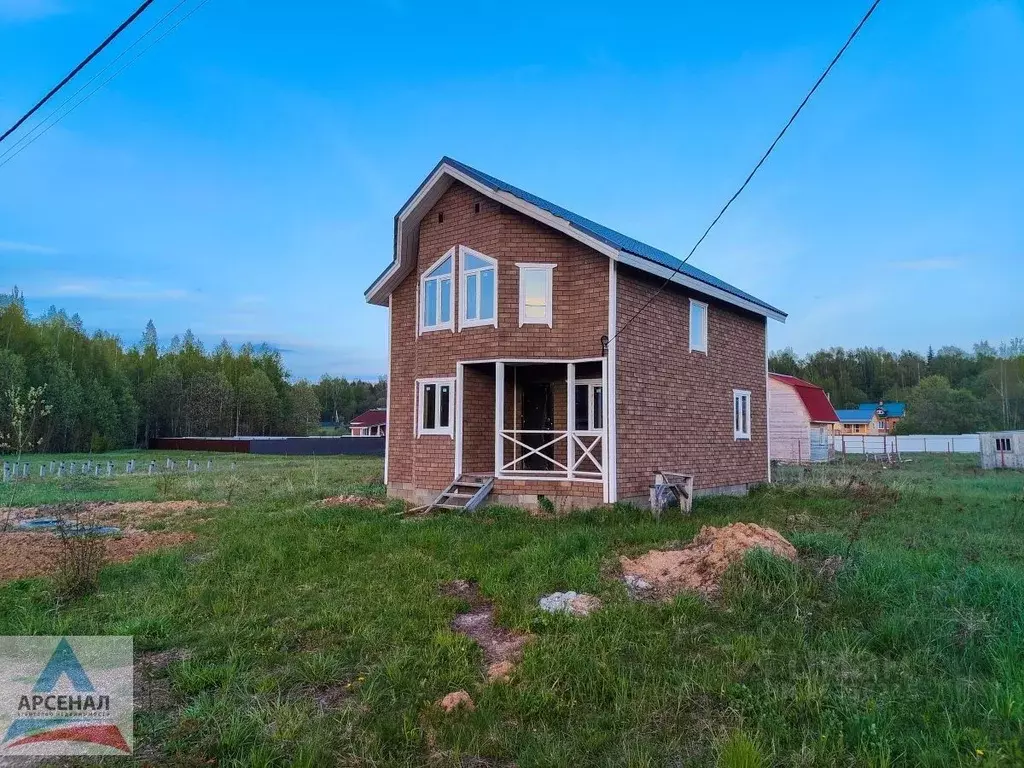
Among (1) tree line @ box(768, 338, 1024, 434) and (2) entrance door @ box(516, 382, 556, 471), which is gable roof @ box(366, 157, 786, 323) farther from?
(1) tree line @ box(768, 338, 1024, 434)

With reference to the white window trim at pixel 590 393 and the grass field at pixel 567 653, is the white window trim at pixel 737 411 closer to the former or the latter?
the white window trim at pixel 590 393

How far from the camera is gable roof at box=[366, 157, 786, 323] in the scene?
39.3ft

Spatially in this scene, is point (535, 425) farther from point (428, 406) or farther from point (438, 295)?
point (438, 295)

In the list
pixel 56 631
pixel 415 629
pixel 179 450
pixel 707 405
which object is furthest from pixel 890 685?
pixel 179 450

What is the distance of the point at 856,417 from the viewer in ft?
213

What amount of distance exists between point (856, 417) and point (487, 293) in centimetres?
6357

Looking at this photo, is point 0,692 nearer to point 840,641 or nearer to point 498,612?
point 498,612

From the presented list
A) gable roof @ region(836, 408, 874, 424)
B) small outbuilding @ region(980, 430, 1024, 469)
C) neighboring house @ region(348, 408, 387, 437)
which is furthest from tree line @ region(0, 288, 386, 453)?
gable roof @ region(836, 408, 874, 424)

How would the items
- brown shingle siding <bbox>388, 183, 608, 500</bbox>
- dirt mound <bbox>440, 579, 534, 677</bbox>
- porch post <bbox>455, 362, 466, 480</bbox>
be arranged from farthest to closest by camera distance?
porch post <bbox>455, 362, 466, 480</bbox>
brown shingle siding <bbox>388, 183, 608, 500</bbox>
dirt mound <bbox>440, 579, 534, 677</bbox>

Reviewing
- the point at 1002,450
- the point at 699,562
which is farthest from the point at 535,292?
the point at 1002,450

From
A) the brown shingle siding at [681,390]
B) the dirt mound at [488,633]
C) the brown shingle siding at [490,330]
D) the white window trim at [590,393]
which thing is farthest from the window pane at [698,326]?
the dirt mound at [488,633]

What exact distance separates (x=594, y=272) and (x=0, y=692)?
10.4m

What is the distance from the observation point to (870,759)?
10.8ft

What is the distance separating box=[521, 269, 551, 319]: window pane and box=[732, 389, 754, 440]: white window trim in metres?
6.52
